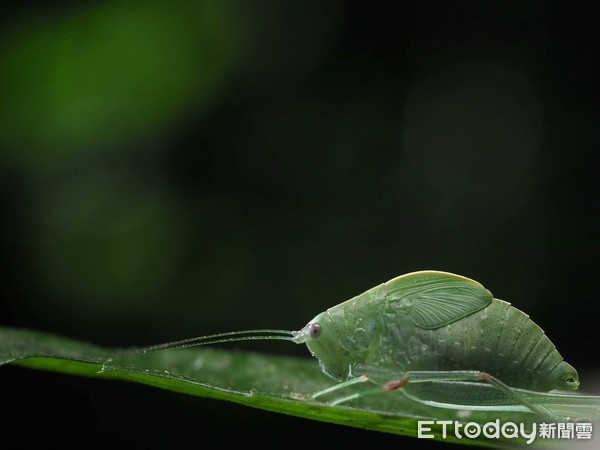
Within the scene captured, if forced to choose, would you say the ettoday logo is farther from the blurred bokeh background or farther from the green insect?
the blurred bokeh background

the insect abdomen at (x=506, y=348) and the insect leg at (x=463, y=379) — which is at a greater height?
the insect abdomen at (x=506, y=348)

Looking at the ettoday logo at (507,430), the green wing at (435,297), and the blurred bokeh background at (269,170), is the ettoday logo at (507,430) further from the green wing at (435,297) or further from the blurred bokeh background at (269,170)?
the blurred bokeh background at (269,170)

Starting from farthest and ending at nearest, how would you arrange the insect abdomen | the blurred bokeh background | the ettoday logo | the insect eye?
the blurred bokeh background, the insect eye, the insect abdomen, the ettoday logo

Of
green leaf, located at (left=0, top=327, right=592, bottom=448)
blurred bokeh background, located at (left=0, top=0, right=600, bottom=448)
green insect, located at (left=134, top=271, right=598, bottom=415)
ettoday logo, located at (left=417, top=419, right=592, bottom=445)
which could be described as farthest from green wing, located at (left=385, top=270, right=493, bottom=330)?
blurred bokeh background, located at (left=0, top=0, right=600, bottom=448)

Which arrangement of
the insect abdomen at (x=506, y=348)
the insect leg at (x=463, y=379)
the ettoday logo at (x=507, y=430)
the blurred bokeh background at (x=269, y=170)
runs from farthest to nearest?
the blurred bokeh background at (x=269, y=170), the insect abdomen at (x=506, y=348), the insect leg at (x=463, y=379), the ettoday logo at (x=507, y=430)

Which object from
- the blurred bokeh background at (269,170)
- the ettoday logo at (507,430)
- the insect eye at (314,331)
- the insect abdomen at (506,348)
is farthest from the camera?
the blurred bokeh background at (269,170)

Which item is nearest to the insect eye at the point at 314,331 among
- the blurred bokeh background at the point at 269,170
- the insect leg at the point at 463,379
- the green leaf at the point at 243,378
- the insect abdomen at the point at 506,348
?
the green leaf at the point at 243,378

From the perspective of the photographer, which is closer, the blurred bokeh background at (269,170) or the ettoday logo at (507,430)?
the ettoday logo at (507,430)
